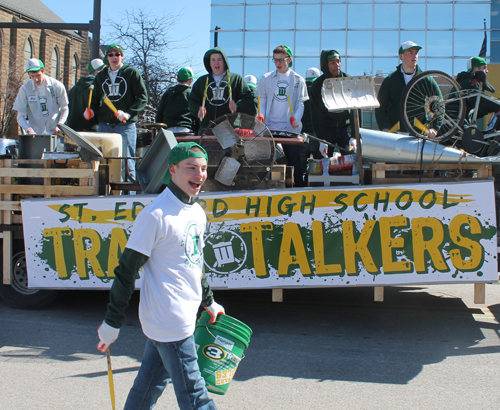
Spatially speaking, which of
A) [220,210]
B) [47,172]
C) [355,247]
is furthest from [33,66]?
[355,247]

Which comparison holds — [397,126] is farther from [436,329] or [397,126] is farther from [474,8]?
[474,8]

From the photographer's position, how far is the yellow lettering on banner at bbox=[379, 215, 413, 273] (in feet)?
17.3

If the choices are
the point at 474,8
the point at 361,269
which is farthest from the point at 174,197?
the point at 474,8

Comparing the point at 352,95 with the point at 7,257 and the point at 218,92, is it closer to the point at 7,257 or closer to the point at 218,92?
the point at 218,92

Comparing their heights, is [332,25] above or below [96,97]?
above

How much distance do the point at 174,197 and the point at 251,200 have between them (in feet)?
8.44

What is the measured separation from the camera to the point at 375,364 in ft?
15.2

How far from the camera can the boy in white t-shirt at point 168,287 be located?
9.03ft

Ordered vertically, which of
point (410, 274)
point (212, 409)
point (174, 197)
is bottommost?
point (212, 409)

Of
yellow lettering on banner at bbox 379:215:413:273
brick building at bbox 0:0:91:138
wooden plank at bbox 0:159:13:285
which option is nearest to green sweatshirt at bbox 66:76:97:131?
wooden plank at bbox 0:159:13:285

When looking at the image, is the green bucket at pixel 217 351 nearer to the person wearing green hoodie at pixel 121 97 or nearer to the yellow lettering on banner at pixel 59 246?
the yellow lettering on banner at pixel 59 246

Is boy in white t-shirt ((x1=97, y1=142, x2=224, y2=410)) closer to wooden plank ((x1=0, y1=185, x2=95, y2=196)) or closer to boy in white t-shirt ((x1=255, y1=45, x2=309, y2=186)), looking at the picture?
wooden plank ((x1=0, y1=185, x2=95, y2=196))

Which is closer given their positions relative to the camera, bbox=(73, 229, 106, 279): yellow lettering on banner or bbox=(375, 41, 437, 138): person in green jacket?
bbox=(73, 229, 106, 279): yellow lettering on banner

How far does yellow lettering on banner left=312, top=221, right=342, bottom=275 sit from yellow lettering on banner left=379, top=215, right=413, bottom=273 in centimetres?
45
